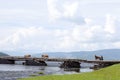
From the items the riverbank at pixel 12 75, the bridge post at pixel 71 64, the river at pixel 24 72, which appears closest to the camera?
the riverbank at pixel 12 75

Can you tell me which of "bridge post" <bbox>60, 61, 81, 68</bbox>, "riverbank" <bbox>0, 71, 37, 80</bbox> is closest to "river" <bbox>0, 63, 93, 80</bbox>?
"riverbank" <bbox>0, 71, 37, 80</bbox>

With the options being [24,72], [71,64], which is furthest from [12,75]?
[71,64]

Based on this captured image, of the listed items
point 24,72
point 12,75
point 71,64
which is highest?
point 71,64

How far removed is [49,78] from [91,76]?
7.03 metres

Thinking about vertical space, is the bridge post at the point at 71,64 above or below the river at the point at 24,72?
above

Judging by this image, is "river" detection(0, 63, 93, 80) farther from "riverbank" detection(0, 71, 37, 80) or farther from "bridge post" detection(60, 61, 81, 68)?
"bridge post" detection(60, 61, 81, 68)

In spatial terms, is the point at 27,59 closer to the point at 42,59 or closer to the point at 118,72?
the point at 42,59

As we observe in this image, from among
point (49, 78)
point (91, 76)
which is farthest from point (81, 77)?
point (49, 78)

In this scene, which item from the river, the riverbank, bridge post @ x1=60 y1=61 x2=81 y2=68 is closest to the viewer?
the riverbank

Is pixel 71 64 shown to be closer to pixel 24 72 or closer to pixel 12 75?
pixel 24 72

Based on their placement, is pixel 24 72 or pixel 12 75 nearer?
pixel 12 75

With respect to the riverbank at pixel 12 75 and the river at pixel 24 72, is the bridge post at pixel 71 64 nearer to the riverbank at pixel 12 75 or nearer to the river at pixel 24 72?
the river at pixel 24 72

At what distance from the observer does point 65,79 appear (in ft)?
198

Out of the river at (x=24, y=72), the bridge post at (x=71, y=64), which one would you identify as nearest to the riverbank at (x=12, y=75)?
the river at (x=24, y=72)
